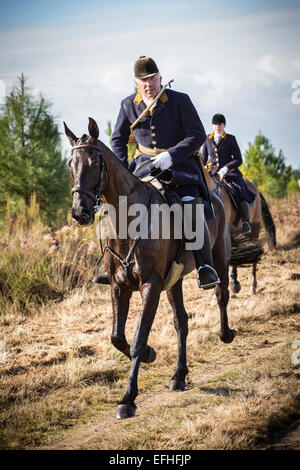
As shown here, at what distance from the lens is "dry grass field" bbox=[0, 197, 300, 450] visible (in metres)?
3.97

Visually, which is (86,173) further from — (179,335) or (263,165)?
(263,165)

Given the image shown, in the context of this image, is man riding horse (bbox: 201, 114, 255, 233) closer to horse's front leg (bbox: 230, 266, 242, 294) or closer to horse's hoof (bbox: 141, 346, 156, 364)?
horse's front leg (bbox: 230, 266, 242, 294)

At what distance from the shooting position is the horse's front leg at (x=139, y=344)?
14.2 ft

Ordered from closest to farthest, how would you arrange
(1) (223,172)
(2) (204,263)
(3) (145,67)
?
(3) (145,67) → (2) (204,263) → (1) (223,172)

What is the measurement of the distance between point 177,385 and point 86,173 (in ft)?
7.58

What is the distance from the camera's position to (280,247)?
45.5 feet

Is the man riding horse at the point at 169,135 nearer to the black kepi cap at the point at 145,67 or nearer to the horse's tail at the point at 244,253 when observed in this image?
the black kepi cap at the point at 145,67

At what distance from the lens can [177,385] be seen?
16.8ft

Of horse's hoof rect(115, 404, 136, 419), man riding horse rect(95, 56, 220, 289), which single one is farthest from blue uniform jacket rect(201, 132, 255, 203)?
horse's hoof rect(115, 404, 136, 419)

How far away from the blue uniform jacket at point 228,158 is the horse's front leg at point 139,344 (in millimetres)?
5322

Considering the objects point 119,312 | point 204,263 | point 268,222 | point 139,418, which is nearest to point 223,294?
point 204,263

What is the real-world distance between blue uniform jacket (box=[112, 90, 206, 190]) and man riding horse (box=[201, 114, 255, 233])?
14.1ft

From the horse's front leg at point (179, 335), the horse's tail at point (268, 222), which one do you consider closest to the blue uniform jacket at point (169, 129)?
the horse's front leg at point (179, 335)
